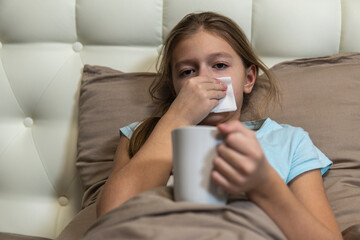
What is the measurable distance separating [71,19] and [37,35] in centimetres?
14

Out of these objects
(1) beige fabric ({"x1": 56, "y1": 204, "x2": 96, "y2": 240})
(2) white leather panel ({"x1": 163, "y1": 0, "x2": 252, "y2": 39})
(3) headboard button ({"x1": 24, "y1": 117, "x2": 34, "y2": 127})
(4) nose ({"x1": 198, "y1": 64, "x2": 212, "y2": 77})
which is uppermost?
(2) white leather panel ({"x1": 163, "y1": 0, "x2": 252, "y2": 39})

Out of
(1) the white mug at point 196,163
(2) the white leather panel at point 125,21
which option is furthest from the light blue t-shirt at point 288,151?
(2) the white leather panel at point 125,21

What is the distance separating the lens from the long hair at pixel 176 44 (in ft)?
3.86

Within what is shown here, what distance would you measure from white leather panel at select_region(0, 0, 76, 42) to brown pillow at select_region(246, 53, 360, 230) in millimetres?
740

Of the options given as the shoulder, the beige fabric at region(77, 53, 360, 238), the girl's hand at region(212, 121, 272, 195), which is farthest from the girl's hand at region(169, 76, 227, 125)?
the girl's hand at region(212, 121, 272, 195)

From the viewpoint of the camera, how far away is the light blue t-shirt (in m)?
0.98

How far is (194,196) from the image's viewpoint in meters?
0.69

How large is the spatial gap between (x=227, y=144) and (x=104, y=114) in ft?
2.49

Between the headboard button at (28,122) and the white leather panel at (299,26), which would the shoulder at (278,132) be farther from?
the headboard button at (28,122)

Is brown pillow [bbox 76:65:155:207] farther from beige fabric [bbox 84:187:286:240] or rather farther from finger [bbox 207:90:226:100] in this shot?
beige fabric [bbox 84:187:286:240]

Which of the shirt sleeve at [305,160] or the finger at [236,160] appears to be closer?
the finger at [236,160]

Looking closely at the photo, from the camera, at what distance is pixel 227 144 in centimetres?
65

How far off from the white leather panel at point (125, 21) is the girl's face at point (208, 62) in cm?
34

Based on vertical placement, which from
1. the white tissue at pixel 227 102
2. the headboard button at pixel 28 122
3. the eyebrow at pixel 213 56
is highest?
the eyebrow at pixel 213 56
